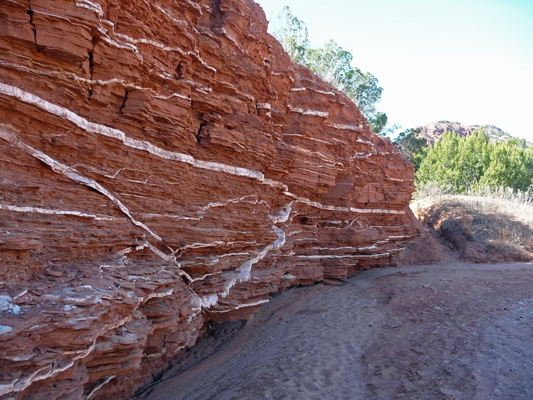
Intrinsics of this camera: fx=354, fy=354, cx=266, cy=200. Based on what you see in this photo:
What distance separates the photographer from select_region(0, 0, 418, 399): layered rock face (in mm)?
4113

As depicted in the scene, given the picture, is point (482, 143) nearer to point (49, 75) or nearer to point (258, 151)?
point (258, 151)

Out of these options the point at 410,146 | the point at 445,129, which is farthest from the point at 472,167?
the point at 445,129

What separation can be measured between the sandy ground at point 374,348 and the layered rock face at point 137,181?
0.66 m

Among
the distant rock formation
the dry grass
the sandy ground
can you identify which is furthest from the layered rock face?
the distant rock formation

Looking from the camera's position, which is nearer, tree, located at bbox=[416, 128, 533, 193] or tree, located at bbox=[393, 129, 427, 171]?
tree, located at bbox=[416, 128, 533, 193]

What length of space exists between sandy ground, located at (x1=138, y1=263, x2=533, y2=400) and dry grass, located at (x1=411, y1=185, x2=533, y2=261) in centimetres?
454

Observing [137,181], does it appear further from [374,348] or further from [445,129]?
[445,129]

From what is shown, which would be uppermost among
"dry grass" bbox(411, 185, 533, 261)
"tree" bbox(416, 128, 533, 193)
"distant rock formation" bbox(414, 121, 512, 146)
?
"distant rock formation" bbox(414, 121, 512, 146)

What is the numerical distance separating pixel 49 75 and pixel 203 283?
14.4ft

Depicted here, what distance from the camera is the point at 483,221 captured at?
16.4m

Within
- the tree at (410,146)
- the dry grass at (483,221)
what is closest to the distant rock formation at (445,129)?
the tree at (410,146)

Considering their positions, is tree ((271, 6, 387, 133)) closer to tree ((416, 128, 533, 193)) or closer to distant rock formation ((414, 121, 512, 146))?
tree ((416, 128, 533, 193))

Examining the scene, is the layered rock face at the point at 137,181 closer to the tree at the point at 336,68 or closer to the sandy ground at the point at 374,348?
the sandy ground at the point at 374,348

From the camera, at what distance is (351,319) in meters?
8.51
